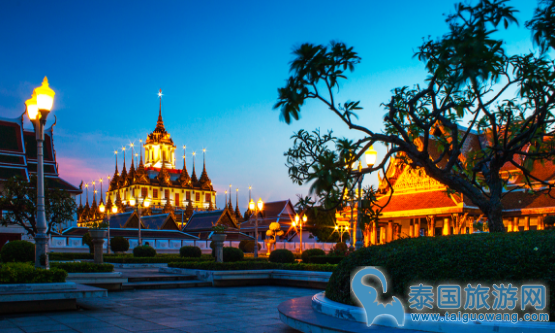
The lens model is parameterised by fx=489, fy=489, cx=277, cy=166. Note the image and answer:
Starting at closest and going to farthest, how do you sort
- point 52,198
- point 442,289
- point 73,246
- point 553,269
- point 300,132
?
point 553,269 → point 442,289 → point 300,132 → point 52,198 → point 73,246

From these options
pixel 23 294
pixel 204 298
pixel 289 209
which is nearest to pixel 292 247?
pixel 289 209

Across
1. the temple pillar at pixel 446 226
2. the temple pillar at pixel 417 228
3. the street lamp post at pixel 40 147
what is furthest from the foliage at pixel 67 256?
the temple pillar at pixel 417 228

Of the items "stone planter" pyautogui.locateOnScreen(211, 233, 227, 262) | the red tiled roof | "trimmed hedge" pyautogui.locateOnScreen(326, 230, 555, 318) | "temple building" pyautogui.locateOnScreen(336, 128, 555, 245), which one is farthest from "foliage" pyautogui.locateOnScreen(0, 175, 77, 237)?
"trimmed hedge" pyautogui.locateOnScreen(326, 230, 555, 318)

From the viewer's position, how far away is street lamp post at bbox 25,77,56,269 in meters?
11.2

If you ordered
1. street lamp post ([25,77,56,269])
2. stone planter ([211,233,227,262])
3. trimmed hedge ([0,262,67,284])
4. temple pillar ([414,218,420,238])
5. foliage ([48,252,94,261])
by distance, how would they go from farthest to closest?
temple pillar ([414,218,420,238]) → foliage ([48,252,94,261]) → stone planter ([211,233,227,262]) → street lamp post ([25,77,56,269]) → trimmed hedge ([0,262,67,284])

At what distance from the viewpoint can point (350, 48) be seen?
22.3ft

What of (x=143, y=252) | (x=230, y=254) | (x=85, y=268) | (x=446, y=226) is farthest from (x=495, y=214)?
(x=446, y=226)

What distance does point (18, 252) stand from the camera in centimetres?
1748

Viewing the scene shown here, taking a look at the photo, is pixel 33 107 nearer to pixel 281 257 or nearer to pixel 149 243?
pixel 281 257

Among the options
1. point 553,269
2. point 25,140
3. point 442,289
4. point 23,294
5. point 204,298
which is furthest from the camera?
point 25,140

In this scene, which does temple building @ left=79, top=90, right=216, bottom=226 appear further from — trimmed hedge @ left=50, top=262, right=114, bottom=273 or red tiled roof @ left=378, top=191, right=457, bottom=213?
trimmed hedge @ left=50, top=262, right=114, bottom=273

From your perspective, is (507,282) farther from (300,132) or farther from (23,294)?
(23,294)

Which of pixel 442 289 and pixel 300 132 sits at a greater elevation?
pixel 300 132

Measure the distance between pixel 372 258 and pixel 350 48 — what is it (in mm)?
2986
